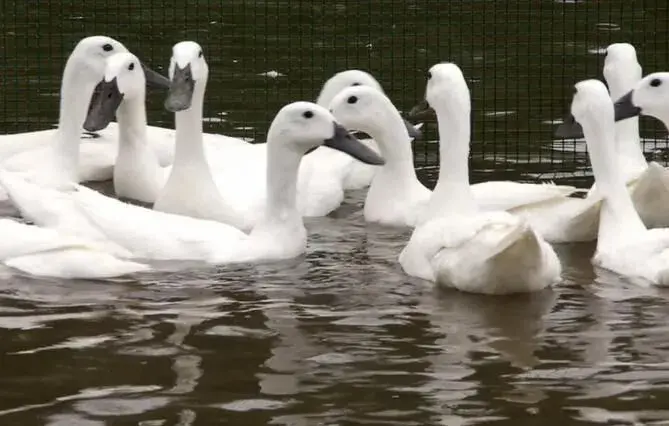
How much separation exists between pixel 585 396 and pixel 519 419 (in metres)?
0.39

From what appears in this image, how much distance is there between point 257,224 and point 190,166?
948mm

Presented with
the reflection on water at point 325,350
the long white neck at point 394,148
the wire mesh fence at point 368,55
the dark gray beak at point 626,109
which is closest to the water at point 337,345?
the reflection on water at point 325,350

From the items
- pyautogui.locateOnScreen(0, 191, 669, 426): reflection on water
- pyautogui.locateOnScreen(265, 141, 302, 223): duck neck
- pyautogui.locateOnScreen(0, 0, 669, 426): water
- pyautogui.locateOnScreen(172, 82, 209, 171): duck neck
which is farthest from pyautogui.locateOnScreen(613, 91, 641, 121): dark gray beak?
pyautogui.locateOnScreen(172, 82, 209, 171): duck neck

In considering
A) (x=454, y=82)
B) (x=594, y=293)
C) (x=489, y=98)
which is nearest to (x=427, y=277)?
(x=594, y=293)

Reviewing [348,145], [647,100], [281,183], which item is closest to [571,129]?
[647,100]

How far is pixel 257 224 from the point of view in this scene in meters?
9.96

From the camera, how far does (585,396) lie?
695 cm

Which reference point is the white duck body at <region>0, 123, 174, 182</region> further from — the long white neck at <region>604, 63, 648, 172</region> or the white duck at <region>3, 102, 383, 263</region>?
the long white neck at <region>604, 63, 648, 172</region>

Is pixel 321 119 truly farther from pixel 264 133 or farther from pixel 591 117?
pixel 264 133

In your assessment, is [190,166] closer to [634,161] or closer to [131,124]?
[131,124]

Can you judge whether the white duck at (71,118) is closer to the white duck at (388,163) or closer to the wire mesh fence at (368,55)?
the white duck at (388,163)

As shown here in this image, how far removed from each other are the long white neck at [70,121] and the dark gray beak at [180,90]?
2.93 feet

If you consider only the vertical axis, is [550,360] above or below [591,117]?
below

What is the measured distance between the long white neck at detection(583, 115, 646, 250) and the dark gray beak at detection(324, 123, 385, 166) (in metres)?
1.21
